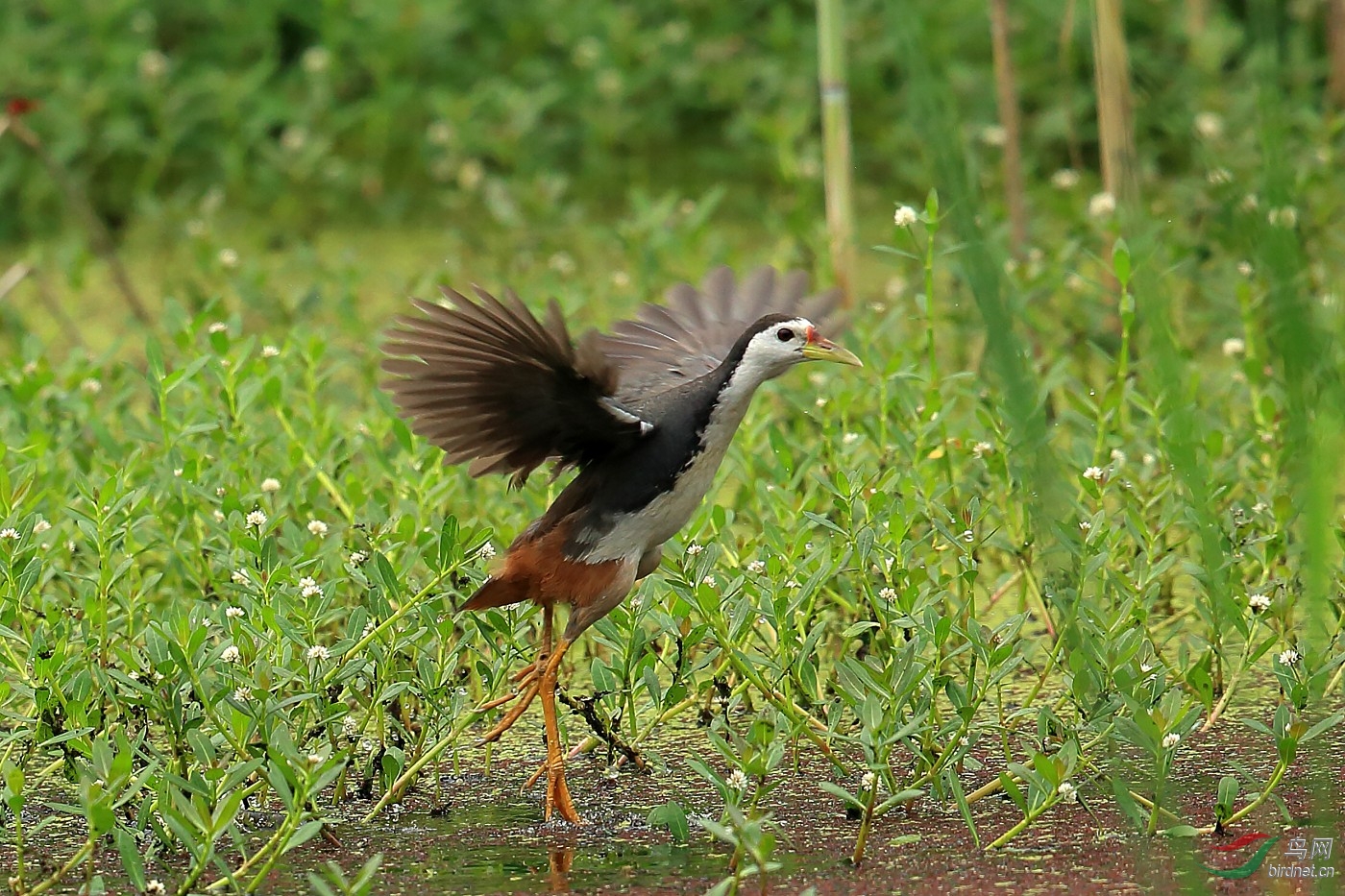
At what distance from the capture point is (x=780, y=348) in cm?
300

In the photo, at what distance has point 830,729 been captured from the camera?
8.77 feet

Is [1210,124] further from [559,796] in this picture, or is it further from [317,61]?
[559,796]

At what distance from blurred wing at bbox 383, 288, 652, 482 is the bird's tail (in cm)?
18

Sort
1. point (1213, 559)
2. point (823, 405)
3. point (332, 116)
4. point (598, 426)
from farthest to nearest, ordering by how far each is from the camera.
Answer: point (332, 116) < point (823, 405) < point (598, 426) < point (1213, 559)

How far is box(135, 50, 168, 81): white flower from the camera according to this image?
6.23 m

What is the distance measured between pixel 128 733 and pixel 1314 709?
73.2 inches

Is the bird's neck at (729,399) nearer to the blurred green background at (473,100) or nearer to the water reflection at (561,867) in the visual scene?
the water reflection at (561,867)

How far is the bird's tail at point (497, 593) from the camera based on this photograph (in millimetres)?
2994

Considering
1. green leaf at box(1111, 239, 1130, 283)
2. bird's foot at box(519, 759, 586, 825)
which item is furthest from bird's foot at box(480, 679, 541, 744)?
green leaf at box(1111, 239, 1130, 283)

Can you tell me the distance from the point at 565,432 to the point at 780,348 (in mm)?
366

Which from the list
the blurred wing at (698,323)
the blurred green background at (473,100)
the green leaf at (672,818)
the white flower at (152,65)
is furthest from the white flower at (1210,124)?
the green leaf at (672,818)

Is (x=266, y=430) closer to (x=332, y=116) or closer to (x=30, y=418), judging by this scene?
(x=30, y=418)

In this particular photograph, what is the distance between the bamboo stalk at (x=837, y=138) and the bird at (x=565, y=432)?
162cm

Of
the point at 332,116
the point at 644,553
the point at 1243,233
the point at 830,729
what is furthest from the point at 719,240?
the point at 1243,233
